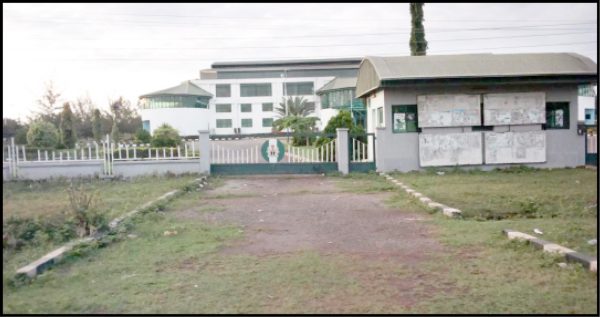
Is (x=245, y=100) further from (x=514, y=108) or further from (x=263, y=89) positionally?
(x=514, y=108)

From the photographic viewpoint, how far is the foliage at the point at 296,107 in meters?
67.0

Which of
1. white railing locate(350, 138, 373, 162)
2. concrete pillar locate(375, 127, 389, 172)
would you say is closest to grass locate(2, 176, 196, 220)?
white railing locate(350, 138, 373, 162)

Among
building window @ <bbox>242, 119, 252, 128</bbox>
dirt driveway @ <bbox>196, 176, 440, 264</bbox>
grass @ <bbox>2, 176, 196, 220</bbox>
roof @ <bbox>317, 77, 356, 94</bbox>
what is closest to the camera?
dirt driveway @ <bbox>196, 176, 440, 264</bbox>

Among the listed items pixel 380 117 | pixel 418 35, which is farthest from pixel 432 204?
pixel 418 35

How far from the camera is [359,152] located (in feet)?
62.0

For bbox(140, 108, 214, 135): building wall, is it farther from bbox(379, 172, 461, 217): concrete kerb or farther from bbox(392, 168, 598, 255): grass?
bbox(379, 172, 461, 217): concrete kerb

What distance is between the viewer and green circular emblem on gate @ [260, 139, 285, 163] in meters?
18.6

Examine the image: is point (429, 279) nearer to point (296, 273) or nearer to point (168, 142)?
point (296, 273)

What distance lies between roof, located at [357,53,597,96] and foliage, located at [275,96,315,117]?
4581 cm

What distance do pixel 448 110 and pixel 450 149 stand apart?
126 cm

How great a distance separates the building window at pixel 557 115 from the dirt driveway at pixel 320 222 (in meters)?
8.39

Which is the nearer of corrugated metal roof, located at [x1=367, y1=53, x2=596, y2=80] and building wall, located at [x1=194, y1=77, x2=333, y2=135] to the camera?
corrugated metal roof, located at [x1=367, y1=53, x2=596, y2=80]

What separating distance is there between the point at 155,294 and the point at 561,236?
16.3 ft

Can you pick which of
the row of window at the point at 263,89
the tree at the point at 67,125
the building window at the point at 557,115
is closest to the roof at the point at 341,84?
the row of window at the point at 263,89
